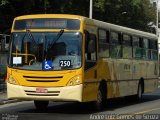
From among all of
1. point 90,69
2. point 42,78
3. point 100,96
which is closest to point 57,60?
point 42,78

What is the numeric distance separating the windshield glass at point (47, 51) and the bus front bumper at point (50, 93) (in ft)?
2.08

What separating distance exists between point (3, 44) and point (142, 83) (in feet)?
33.9

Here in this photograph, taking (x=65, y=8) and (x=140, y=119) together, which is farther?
(x=65, y=8)

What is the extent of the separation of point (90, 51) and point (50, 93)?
2010 millimetres

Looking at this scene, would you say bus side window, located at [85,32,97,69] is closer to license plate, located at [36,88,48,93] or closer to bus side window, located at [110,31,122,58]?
license plate, located at [36,88,48,93]

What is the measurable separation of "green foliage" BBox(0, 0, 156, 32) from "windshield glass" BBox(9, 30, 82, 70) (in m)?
20.1

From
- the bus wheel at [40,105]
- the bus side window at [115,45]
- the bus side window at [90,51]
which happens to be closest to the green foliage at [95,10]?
the bus side window at [115,45]

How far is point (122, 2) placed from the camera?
5866 centimetres

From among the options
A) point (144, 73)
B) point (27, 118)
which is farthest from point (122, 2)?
point (27, 118)

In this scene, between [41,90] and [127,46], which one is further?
[127,46]

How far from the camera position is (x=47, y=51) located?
18.3 meters

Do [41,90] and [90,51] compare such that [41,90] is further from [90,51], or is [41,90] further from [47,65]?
[90,51]

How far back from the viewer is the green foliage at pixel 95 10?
143ft

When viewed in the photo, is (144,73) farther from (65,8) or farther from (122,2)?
(122,2)
